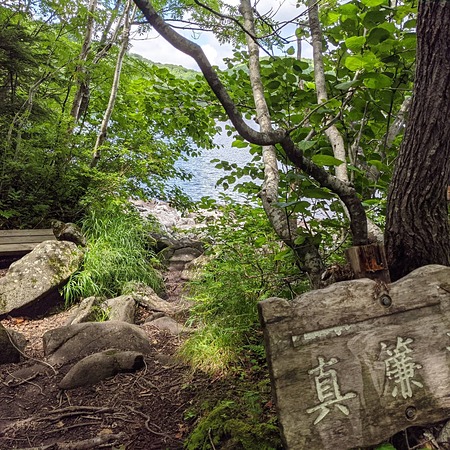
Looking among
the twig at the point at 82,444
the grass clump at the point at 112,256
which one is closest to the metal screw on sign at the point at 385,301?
the twig at the point at 82,444

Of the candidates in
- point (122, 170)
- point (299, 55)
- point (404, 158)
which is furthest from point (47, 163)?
point (404, 158)

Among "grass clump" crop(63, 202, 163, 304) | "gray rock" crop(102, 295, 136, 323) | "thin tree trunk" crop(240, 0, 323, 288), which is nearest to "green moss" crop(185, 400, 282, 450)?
"thin tree trunk" crop(240, 0, 323, 288)

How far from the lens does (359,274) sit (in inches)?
53.6

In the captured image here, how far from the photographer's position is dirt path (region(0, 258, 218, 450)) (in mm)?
1922

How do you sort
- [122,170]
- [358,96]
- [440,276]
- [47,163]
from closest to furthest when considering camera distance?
[440,276]
[358,96]
[47,163]
[122,170]

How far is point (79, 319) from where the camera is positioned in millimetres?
3650

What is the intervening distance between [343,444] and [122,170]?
18.2 feet

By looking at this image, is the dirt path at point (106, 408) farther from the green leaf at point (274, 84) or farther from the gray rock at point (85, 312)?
the green leaf at point (274, 84)

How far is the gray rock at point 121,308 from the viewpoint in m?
3.74

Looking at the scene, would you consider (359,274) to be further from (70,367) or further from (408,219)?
(70,367)

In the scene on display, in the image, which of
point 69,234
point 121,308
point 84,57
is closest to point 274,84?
point 121,308

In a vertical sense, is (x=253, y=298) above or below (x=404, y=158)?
below

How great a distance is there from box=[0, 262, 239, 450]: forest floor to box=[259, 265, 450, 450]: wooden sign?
0.99 meters

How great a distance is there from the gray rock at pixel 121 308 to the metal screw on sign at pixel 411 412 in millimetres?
3025
